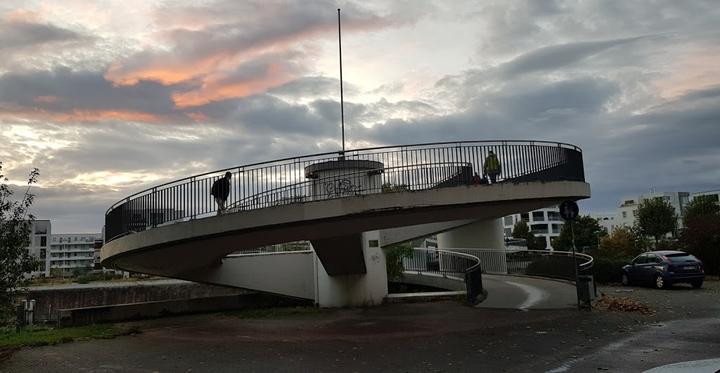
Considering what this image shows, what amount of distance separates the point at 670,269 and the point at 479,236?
9.69 meters

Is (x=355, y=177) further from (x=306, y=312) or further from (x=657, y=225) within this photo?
(x=657, y=225)

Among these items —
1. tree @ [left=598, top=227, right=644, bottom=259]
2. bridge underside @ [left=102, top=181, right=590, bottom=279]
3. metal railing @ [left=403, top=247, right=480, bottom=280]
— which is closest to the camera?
bridge underside @ [left=102, top=181, right=590, bottom=279]

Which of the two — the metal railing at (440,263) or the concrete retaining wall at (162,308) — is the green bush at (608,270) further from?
the concrete retaining wall at (162,308)

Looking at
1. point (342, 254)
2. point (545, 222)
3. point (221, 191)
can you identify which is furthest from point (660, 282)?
point (545, 222)

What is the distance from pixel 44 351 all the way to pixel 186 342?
9.65 feet

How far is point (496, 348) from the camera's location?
34.5ft

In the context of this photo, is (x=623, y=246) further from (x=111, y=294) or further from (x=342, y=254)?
(x=111, y=294)

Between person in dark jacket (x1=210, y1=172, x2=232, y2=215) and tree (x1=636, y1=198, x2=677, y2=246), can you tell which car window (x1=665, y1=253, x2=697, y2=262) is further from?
tree (x1=636, y1=198, x2=677, y2=246)

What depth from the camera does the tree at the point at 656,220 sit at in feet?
158

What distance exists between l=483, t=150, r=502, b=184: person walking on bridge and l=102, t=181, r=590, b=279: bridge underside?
494 mm

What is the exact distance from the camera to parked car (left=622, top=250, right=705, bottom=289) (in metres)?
20.1

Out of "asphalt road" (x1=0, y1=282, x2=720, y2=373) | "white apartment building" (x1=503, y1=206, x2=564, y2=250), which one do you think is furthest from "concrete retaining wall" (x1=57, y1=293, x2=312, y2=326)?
"white apartment building" (x1=503, y1=206, x2=564, y2=250)

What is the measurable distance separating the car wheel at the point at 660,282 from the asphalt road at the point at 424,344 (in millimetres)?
3091

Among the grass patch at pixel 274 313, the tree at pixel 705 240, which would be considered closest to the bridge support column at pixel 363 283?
the grass patch at pixel 274 313
